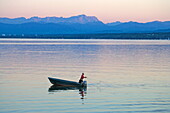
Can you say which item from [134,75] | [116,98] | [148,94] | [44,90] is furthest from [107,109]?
[134,75]

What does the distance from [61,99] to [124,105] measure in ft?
13.2

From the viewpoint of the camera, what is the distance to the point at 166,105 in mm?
21203

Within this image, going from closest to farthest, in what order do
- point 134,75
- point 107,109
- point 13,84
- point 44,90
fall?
1. point 107,109
2. point 44,90
3. point 13,84
4. point 134,75

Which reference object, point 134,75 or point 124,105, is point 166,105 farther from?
point 134,75

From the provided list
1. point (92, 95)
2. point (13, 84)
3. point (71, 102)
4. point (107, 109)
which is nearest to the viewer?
point (107, 109)

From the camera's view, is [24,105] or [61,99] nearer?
[24,105]

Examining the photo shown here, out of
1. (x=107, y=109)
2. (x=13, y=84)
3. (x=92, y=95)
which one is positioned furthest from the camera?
(x=13, y=84)

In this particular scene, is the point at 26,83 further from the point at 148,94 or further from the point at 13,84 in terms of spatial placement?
the point at 148,94

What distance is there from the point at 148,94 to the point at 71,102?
5615mm

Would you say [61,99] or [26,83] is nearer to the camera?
[61,99]

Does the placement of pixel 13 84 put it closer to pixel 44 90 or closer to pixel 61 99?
pixel 44 90

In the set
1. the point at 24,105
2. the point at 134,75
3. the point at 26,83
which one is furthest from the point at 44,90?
the point at 134,75

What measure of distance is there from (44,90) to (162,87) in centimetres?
847

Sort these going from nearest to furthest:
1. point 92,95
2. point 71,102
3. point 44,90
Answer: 1. point 71,102
2. point 92,95
3. point 44,90
